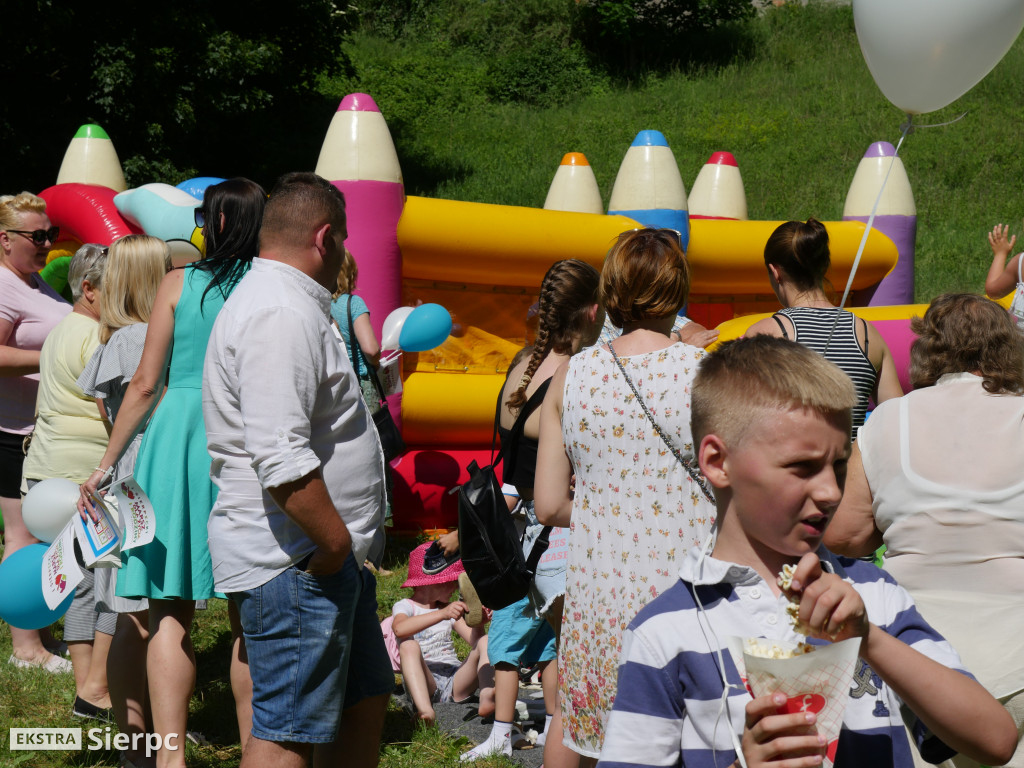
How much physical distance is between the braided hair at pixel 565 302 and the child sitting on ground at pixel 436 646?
109cm

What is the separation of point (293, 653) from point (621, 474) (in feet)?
2.92

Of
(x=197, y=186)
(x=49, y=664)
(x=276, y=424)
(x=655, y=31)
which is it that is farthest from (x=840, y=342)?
(x=655, y=31)

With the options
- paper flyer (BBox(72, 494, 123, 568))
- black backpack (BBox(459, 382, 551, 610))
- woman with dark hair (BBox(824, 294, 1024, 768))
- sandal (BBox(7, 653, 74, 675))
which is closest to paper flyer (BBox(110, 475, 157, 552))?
paper flyer (BBox(72, 494, 123, 568))

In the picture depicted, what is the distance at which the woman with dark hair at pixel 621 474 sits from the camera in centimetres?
231

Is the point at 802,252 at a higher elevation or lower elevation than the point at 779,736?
higher

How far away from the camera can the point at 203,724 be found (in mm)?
3557

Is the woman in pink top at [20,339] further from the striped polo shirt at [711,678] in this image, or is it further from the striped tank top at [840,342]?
the striped polo shirt at [711,678]

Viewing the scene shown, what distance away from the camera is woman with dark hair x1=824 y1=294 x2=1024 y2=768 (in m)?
2.06

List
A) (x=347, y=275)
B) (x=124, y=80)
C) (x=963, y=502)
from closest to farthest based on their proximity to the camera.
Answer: (x=963, y=502) < (x=347, y=275) < (x=124, y=80)

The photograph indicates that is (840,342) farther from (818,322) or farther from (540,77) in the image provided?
(540,77)

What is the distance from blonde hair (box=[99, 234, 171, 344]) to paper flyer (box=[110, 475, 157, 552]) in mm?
752

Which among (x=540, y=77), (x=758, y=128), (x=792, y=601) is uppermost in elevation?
(x=540, y=77)

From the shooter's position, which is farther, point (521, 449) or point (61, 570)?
point (521, 449)

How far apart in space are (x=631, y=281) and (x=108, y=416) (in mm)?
1977
